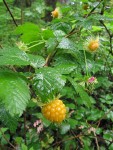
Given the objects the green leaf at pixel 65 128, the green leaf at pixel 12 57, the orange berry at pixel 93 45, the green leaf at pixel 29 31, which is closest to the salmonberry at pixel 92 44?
the orange berry at pixel 93 45

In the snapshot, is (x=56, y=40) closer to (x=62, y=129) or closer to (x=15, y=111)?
(x=15, y=111)

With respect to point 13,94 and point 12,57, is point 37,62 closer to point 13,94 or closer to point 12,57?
point 12,57

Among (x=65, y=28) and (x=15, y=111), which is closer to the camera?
(x=15, y=111)

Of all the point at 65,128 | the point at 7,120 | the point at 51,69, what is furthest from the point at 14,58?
the point at 65,128

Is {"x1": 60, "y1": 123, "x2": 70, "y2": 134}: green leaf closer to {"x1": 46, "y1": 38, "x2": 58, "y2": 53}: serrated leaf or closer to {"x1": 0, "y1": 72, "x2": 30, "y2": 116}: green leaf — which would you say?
{"x1": 46, "y1": 38, "x2": 58, "y2": 53}: serrated leaf

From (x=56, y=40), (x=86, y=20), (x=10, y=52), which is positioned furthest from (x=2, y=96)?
(x=86, y=20)

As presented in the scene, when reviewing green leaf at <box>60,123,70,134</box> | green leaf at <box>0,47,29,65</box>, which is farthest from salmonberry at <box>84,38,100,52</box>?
green leaf at <box>60,123,70,134</box>
